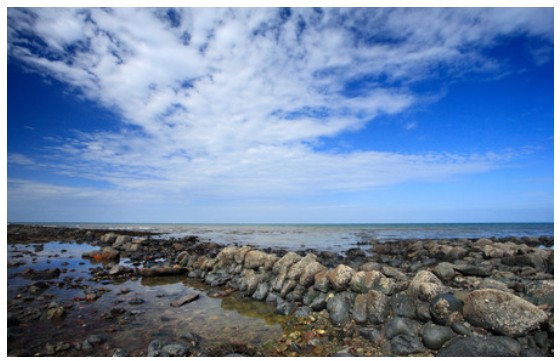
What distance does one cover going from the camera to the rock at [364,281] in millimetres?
8203

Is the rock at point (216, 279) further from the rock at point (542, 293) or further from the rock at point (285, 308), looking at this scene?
the rock at point (542, 293)

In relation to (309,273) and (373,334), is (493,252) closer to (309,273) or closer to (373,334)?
(309,273)

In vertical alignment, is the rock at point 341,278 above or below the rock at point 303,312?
above

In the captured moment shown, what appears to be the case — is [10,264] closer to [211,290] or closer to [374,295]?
[211,290]

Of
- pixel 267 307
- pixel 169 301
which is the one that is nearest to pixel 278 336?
pixel 267 307

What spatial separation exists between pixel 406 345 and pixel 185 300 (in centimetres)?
648

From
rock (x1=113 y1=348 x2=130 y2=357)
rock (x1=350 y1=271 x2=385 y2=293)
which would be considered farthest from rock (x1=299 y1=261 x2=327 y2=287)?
rock (x1=113 y1=348 x2=130 y2=357)

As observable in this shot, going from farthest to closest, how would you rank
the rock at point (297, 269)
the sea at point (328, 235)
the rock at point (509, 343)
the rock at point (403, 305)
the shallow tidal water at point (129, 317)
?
the sea at point (328, 235), the rock at point (297, 269), the rock at point (403, 305), the shallow tidal water at point (129, 317), the rock at point (509, 343)

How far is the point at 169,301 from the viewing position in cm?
962

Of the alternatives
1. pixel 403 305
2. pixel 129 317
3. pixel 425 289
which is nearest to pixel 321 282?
pixel 403 305

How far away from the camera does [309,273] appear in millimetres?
9695

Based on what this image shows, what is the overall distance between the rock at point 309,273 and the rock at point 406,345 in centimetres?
368

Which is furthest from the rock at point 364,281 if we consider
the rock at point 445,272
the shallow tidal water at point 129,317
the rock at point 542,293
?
the rock at point 445,272

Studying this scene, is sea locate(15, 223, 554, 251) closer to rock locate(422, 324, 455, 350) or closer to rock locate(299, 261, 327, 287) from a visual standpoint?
rock locate(299, 261, 327, 287)
